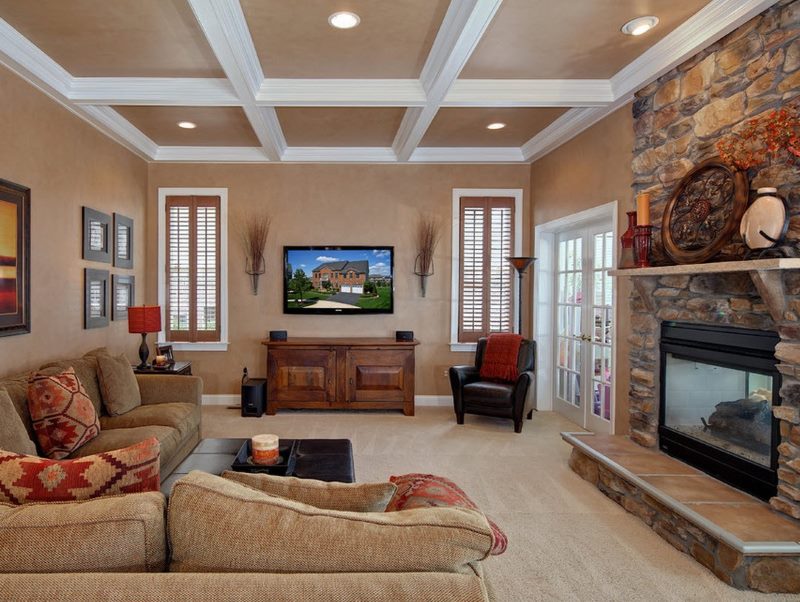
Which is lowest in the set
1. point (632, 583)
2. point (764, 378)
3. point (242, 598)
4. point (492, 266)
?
point (632, 583)

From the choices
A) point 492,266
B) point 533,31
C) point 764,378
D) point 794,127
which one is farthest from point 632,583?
point 492,266

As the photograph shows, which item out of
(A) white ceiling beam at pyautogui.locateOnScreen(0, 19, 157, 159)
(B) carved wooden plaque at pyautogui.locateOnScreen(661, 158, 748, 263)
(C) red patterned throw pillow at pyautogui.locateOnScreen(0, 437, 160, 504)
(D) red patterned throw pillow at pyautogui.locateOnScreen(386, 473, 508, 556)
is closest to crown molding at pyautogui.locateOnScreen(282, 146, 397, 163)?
(A) white ceiling beam at pyautogui.locateOnScreen(0, 19, 157, 159)

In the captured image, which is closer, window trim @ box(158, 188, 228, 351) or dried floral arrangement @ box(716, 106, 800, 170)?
dried floral arrangement @ box(716, 106, 800, 170)

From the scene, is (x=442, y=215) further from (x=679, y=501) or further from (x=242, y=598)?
(x=242, y=598)

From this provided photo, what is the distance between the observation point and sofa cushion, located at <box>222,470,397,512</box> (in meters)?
1.28

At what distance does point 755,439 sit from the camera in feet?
8.98

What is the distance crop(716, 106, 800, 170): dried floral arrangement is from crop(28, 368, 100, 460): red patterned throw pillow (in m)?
3.91

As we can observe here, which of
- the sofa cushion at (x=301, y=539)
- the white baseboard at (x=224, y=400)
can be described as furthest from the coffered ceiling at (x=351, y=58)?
the white baseboard at (x=224, y=400)

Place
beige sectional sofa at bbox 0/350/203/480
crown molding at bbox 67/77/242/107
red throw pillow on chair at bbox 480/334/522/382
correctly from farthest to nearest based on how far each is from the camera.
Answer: red throw pillow on chair at bbox 480/334/522/382
crown molding at bbox 67/77/242/107
beige sectional sofa at bbox 0/350/203/480

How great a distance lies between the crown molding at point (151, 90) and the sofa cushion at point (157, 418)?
2304 mm

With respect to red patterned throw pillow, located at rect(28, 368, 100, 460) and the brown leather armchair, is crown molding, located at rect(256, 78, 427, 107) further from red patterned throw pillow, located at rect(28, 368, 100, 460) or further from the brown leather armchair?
the brown leather armchair

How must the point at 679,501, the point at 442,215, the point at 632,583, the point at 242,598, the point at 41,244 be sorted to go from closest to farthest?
the point at 242,598 < the point at 632,583 < the point at 679,501 < the point at 41,244 < the point at 442,215

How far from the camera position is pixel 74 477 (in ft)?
4.06

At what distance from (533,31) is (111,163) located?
398 cm
